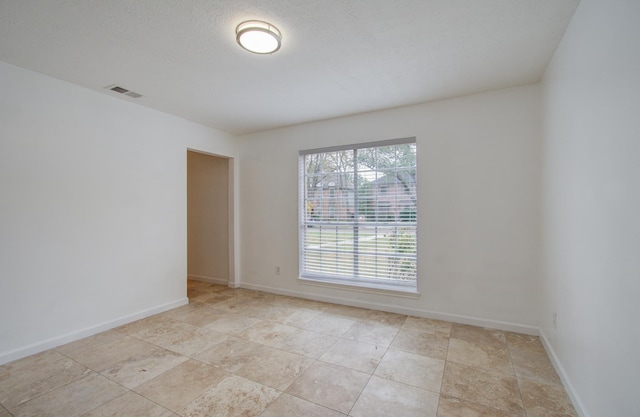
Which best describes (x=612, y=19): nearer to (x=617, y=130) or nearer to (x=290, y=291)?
(x=617, y=130)

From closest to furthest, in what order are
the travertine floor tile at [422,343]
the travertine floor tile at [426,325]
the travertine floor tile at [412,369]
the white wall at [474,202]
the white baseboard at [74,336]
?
the travertine floor tile at [412,369]
the white baseboard at [74,336]
the travertine floor tile at [422,343]
the white wall at [474,202]
the travertine floor tile at [426,325]

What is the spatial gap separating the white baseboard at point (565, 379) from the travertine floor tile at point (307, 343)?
180 centimetres

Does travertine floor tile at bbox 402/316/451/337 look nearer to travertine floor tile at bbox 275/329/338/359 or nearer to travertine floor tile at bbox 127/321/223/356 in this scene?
travertine floor tile at bbox 275/329/338/359

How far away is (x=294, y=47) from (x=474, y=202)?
2.48m

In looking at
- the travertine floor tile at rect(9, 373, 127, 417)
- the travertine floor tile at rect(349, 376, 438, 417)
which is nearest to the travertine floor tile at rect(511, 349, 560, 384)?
the travertine floor tile at rect(349, 376, 438, 417)

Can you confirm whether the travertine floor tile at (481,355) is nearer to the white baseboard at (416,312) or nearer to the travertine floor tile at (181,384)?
the white baseboard at (416,312)

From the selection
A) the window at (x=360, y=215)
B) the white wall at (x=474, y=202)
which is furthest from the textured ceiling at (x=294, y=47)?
the window at (x=360, y=215)

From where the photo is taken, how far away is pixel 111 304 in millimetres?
3217

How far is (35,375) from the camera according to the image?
2275 millimetres

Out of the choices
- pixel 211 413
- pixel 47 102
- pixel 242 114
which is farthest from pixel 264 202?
pixel 211 413

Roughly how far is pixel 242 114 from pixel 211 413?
329 centimetres

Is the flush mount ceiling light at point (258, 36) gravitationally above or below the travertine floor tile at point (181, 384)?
above

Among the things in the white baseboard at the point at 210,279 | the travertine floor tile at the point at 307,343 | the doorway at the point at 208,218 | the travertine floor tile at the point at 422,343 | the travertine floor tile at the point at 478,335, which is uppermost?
the doorway at the point at 208,218

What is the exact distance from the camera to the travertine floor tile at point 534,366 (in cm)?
220
